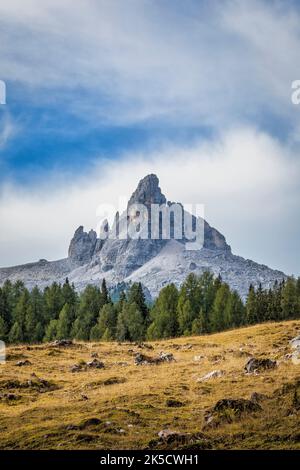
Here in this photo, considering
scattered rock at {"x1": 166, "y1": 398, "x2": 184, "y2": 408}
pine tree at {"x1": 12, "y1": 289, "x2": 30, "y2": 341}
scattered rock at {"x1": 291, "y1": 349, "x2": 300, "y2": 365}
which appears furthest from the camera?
pine tree at {"x1": 12, "y1": 289, "x2": 30, "y2": 341}

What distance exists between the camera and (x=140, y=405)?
976 inches

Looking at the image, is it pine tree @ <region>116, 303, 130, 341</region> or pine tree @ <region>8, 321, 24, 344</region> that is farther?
pine tree @ <region>8, 321, 24, 344</region>

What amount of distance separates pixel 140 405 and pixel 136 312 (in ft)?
257


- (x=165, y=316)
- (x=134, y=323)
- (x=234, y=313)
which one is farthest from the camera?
(x=234, y=313)

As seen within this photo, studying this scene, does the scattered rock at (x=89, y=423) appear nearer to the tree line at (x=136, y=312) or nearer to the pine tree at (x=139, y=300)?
the tree line at (x=136, y=312)

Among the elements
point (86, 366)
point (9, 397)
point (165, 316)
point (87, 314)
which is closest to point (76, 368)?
point (86, 366)

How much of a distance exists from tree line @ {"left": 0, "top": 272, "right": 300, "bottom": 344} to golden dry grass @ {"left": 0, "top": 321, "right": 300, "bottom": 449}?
54478 mm

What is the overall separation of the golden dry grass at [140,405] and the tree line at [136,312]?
54.5 metres

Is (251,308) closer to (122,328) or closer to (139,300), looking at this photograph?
(139,300)

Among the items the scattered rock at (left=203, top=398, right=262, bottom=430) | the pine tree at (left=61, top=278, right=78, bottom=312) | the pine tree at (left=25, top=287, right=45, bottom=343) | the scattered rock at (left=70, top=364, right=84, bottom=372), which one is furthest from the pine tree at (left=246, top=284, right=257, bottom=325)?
the scattered rock at (left=203, top=398, right=262, bottom=430)

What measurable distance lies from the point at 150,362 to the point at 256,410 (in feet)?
73.6

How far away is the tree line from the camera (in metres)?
99.2

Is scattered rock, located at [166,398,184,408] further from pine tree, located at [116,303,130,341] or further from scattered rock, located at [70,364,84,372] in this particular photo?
pine tree, located at [116,303,130,341]

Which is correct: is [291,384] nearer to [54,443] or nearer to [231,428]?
[231,428]
